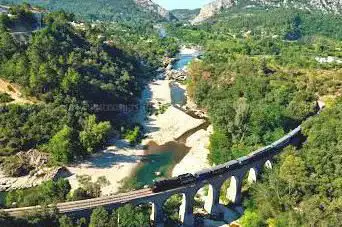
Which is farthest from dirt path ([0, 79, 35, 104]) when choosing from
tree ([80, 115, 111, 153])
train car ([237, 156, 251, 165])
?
train car ([237, 156, 251, 165])

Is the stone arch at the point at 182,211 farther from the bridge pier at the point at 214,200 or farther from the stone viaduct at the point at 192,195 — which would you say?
the bridge pier at the point at 214,200

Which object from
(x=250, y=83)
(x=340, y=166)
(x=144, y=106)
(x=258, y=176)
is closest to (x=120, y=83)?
(x=144, y=106)

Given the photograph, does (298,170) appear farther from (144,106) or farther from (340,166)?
(144,106)

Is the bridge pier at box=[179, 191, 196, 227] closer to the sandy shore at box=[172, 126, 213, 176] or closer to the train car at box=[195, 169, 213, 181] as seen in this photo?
the train car at box=[195, 169, 213, 181]

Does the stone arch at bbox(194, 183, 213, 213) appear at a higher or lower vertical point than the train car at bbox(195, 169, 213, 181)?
lower

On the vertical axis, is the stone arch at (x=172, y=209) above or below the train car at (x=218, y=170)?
below

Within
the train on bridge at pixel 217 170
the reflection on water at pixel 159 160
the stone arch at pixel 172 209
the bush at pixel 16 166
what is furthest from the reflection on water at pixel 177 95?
the stone arch at pixel 172 209

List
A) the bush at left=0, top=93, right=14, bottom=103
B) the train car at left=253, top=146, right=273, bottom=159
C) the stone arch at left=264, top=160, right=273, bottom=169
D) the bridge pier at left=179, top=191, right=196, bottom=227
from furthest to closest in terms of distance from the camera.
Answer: the bush at left=0, top=93, right=14, bottom=103, the stone arch at left=264, top=160, right=273, bottom=169, the train car at left=253, top=146, right=273, bottom=159, the bridge pier at left=179, top=191, right=196, bottom=227
